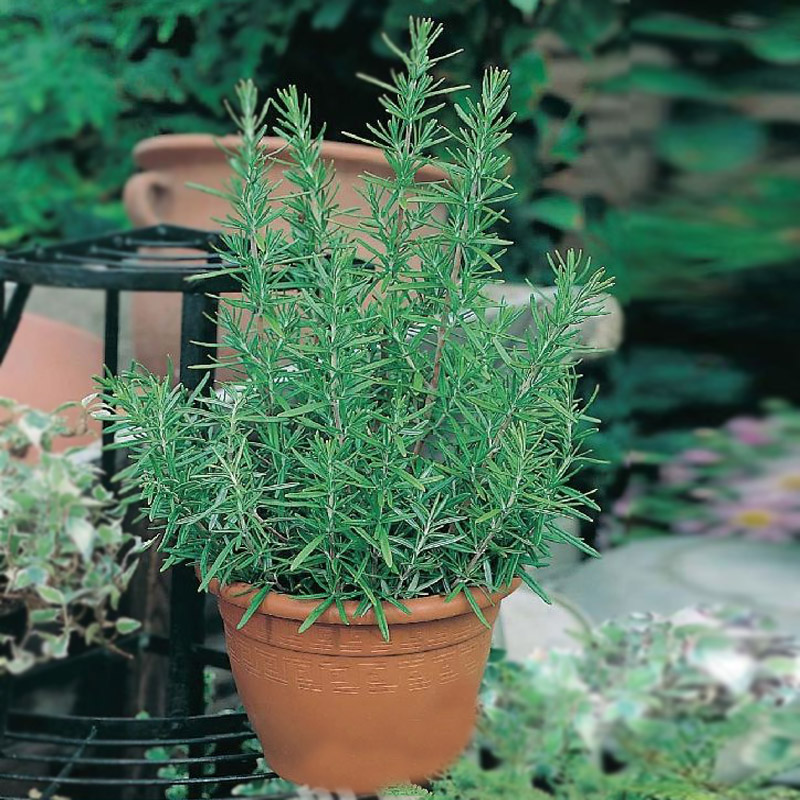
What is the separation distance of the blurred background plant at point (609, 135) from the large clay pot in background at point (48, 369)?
28.8 inches

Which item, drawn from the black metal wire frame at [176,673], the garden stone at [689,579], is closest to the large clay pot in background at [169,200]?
the black metal wire frame at [176,673]

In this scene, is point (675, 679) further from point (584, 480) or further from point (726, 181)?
point (726, 181)

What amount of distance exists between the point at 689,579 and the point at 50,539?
138 cm

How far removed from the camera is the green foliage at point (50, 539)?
1504mm

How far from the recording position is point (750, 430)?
2656mm

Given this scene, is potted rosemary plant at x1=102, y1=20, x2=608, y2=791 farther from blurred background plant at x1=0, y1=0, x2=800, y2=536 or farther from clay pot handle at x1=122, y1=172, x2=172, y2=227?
blurred background plant at x1=0, y1=0, x2=800, y2=536

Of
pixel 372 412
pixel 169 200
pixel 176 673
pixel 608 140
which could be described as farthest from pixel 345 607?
pixel 608 140

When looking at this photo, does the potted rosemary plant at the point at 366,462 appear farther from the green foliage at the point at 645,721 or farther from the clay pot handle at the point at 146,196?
the clay pot handle at the point at 146,196

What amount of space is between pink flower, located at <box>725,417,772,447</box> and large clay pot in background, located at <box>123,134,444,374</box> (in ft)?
4.29

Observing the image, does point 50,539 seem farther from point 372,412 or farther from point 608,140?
point 608,140

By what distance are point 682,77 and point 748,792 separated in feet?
5.53

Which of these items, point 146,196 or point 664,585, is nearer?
point 146,196

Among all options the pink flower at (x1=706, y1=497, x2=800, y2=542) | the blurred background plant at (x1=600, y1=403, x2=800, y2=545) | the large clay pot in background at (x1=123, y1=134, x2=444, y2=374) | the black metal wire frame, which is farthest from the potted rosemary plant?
the pink flower at (x1=706, y1=497, x2=800, y2=542)

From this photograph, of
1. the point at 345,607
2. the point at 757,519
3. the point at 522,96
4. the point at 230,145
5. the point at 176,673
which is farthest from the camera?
the point at 757,519
